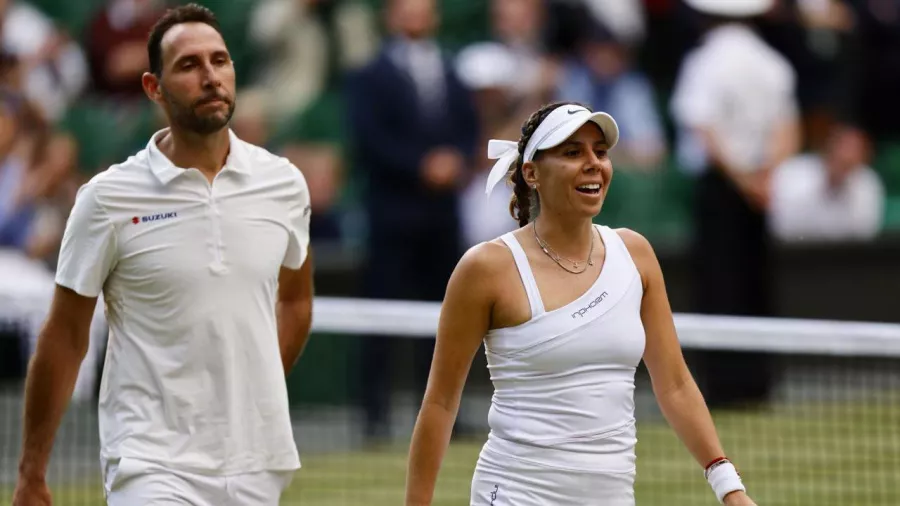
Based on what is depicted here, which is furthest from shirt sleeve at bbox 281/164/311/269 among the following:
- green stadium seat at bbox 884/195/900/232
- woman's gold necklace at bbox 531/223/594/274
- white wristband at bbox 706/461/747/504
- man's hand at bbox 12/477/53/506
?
green stadium seat at bbox 884/195/900/232

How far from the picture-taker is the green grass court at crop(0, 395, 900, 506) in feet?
34.9

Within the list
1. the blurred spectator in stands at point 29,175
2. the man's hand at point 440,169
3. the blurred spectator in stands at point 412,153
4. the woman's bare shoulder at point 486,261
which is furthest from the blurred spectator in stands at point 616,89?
the woman's bare shoulder at point 486,261

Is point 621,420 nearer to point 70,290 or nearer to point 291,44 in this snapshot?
point 70,290

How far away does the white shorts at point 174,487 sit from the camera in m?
5.80

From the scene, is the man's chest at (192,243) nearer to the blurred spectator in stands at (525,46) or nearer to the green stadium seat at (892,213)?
the blurred spectator in stands at (525,46)

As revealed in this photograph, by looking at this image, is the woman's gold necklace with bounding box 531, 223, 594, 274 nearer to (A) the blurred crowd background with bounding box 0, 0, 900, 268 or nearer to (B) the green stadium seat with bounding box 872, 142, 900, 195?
(A) the blurred crowd background with bounding box 0, 0, 900, 268

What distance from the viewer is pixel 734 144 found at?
44.3 ft

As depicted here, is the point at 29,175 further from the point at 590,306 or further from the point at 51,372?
the point at 590,306

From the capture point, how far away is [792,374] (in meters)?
14.4

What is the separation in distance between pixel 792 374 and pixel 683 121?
79.8 inches

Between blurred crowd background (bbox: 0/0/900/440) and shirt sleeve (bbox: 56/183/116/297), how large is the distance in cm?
786

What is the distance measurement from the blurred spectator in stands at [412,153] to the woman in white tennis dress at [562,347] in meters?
6.85

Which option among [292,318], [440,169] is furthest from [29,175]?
[292,318]

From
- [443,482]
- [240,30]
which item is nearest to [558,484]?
[443,482]
